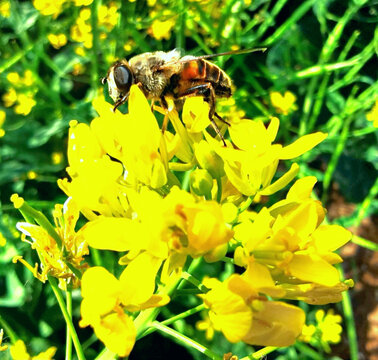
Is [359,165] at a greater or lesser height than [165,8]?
lesser

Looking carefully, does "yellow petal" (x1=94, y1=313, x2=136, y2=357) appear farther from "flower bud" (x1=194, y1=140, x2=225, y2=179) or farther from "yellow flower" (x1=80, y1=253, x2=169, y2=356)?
"flower bud" (x1=194, y1=140, x2=225, y2=179)

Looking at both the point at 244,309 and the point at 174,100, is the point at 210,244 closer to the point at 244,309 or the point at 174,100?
the point at 244,309

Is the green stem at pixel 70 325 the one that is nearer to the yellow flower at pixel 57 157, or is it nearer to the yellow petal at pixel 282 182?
the yellow petal at pixel 282 182

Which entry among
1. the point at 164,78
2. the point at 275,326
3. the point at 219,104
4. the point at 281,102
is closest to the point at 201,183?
the point at 275,326

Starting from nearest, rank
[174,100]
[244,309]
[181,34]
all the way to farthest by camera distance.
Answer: [244,309] → [174,100] → [181,34]

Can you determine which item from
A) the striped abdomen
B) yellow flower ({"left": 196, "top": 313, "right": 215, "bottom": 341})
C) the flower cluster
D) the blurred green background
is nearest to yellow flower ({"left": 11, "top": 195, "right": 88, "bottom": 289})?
the flower cluster

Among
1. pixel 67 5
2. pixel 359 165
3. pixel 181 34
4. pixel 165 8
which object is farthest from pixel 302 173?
pixel 67 5

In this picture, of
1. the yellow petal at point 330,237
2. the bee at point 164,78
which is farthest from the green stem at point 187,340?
the bee at point 164,78

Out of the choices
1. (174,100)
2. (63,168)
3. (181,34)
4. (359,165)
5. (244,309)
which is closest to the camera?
(244,309)
